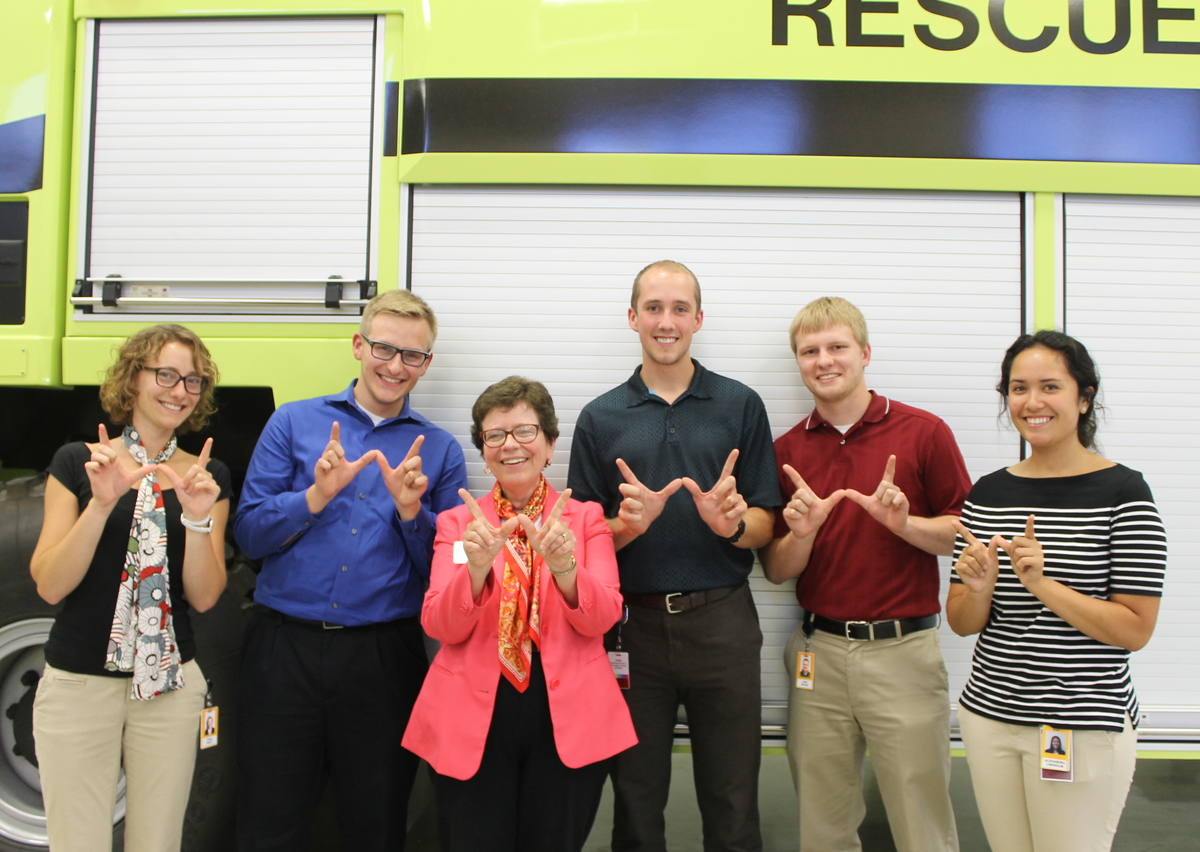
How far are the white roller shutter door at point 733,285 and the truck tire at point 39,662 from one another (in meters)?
1.09

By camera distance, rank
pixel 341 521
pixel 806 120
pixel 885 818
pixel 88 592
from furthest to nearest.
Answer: pixel 885 818 → pixel 806 120 → pixel 341 521 → pixel 88 592

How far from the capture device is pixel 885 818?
381 cm

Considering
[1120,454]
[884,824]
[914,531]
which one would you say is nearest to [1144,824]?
[884,824]

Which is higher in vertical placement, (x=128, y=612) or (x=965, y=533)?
(x=965, y=533)

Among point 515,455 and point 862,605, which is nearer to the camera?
point 515,455

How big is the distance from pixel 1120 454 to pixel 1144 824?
7.53 feet

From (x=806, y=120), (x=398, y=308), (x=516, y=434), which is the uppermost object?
(x=806, y=120)

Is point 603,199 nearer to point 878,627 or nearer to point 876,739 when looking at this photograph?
point 878,627

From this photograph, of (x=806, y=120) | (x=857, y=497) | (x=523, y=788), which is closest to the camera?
(x=523, y=788)

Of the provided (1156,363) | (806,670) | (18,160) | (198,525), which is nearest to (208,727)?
(198,525)

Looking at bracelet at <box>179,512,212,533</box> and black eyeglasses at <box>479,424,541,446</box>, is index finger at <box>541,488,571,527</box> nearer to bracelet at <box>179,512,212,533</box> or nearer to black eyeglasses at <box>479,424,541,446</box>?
black eyeglasses at <box>479,424,541,446</box>

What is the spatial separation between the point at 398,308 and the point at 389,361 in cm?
18

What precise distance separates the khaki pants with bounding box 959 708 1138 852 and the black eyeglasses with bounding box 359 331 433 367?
1994mm

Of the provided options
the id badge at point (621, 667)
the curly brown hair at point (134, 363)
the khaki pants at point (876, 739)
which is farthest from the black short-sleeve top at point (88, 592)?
the khaki pants at point (876, 739)
